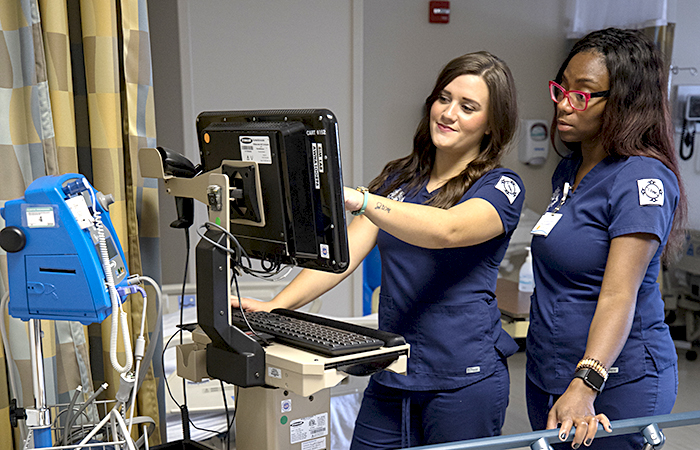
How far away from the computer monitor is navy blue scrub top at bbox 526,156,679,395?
2.10ft

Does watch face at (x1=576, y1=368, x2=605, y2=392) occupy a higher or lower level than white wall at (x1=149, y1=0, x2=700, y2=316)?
lower

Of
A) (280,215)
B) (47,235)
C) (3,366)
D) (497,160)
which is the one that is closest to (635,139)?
(497,160)

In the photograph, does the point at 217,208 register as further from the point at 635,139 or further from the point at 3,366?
the point at 635,139

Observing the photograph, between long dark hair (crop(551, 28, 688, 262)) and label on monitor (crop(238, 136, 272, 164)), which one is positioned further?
long dark hair (crop(551, 28, 688, 262))

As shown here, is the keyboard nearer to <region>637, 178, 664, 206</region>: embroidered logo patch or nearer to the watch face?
the watch face

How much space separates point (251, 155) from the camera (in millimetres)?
1050

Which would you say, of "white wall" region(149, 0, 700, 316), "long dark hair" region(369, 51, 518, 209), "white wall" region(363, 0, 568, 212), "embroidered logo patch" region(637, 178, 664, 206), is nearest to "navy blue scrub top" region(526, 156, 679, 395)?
"embroidered logo patch" region(637, 178, 664, 206)

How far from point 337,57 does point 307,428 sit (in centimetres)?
265

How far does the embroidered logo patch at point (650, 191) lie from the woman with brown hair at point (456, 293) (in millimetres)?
253

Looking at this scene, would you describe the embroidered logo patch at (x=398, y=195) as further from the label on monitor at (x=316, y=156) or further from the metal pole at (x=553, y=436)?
the metal pole at (x=553, y=436)

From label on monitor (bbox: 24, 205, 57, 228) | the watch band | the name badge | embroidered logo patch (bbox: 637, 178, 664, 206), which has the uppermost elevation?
label on monitor (bbox: 24, 205, 57, 228)

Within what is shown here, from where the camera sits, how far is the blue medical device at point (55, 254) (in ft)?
2.93

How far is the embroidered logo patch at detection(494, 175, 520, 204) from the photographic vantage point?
4.48 feet

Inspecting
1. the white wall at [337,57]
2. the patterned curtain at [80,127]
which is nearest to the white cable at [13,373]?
the patterned curtain at [80,127]
